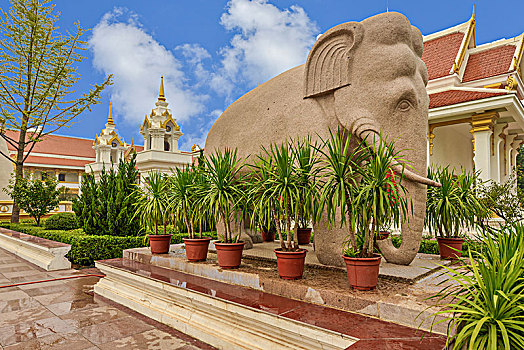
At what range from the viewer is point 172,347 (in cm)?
322

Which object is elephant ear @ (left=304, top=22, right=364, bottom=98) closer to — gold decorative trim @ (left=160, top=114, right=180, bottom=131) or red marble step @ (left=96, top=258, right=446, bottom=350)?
red marble step @ (left=96, top=258, right=446, bottom=350)

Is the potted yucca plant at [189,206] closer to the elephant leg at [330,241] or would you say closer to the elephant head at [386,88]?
the elephant leg at [330,241]

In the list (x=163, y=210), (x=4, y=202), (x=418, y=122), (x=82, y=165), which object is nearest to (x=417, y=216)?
(x=418, y=122)

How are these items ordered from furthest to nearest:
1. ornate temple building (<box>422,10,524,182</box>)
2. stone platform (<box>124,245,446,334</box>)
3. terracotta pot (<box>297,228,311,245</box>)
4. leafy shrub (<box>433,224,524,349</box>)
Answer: ornate temple building (<box>422,10,524,182</box>) < terracotta pot (<box>297,228,311,245</box>) < stone platform (<box>124,245,446,334</box>) < leafy shrub (<box>433,224,524,349</box>)

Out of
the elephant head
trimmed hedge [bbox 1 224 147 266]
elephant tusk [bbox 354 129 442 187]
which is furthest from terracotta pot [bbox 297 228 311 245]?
trimmed hedge [bbox 1 224 147 266]

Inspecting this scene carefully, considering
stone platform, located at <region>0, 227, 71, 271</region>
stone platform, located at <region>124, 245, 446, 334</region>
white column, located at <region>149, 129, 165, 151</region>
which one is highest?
white column, located at <region>149, 129, 165, 151</region>

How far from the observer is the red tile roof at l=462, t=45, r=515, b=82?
39.4 ft

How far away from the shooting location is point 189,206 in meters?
4.71

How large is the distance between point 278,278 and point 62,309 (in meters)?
2.89

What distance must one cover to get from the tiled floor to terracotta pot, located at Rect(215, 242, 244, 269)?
0.90 metres

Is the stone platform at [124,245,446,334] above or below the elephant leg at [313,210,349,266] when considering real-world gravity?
below

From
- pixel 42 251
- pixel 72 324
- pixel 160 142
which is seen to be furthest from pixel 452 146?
pixel 160 142

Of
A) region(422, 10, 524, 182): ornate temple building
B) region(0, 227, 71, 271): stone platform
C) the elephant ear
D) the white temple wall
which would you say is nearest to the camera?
the elephant ear

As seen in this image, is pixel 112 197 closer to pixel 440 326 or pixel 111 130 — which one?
pixel 440 326
